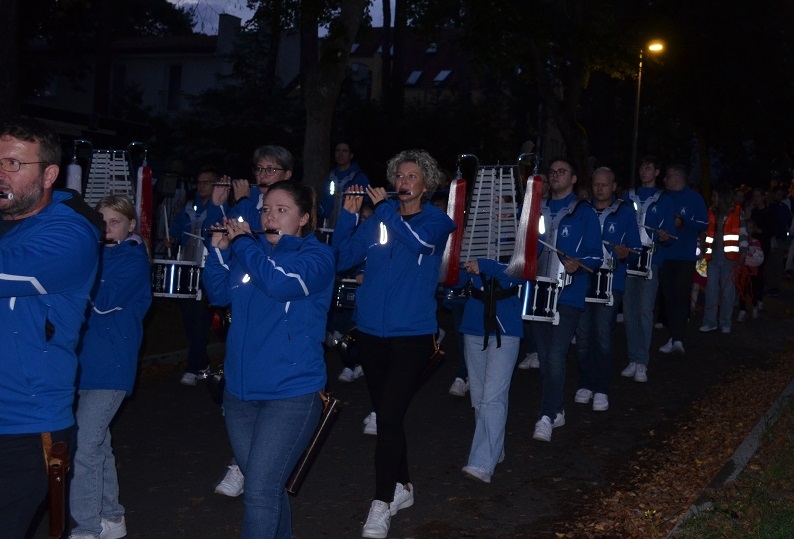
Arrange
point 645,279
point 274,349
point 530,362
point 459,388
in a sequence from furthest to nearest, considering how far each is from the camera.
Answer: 1. point 530,362
2. point 645,279
3. point 459,388
4. point 274,349

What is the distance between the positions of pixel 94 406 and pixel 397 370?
1638 mm

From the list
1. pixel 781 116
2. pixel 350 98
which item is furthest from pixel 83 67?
pixel 781 116

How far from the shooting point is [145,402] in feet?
31.6

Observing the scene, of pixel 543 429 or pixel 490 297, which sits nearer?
pixel 490 297

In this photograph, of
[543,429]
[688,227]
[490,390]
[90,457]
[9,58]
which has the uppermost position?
[9,58]

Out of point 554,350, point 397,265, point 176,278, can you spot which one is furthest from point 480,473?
point 176,278

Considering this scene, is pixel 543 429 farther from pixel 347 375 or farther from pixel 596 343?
pixel 347 375

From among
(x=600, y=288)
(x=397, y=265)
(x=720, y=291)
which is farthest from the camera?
(x=720, y=291)

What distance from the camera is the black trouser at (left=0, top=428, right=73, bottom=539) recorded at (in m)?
3.58

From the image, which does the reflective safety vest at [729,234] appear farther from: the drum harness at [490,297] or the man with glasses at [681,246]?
the drum harness at [490,297]

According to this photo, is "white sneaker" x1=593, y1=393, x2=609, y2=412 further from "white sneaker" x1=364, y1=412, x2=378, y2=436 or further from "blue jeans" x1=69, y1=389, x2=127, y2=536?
"blue jeans" x1=69, y1=389, x2=127, y2=536

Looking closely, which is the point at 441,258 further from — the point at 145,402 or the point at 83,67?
the point at 83,67

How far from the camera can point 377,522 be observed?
233 inches

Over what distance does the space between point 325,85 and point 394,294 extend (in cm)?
1029
